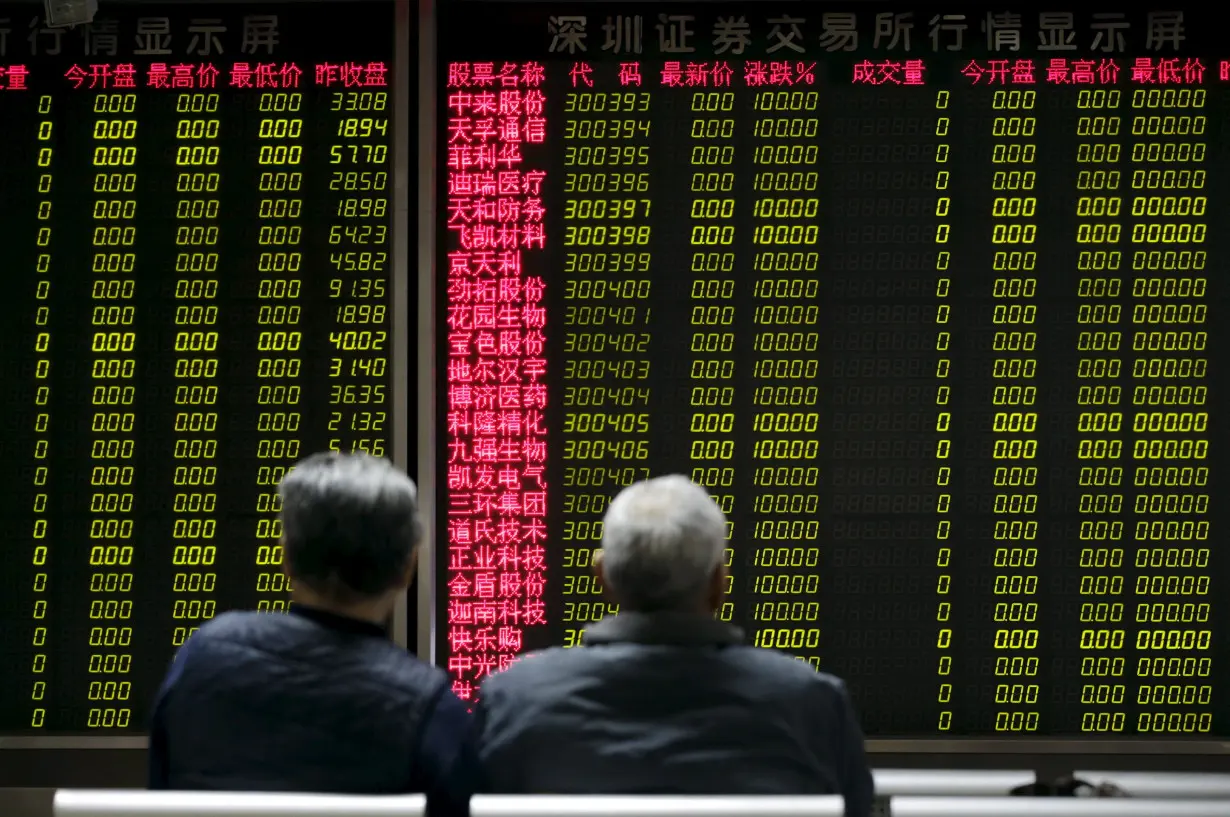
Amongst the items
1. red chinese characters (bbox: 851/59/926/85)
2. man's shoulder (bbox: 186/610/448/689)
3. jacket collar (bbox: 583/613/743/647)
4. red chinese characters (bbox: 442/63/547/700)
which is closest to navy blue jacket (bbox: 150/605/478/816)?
man's shoulder (bbox: 186/610/448/689)

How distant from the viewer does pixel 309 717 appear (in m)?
1.61

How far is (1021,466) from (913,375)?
34cm

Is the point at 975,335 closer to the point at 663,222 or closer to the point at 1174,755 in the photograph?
the point at 663,222

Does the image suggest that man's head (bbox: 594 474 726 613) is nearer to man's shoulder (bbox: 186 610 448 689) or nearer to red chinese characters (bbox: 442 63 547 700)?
man's shoulder (bbox: 186 610 448 689)

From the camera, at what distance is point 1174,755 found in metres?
3.05

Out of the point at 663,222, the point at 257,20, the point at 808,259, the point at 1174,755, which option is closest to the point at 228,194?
the point at 257,20

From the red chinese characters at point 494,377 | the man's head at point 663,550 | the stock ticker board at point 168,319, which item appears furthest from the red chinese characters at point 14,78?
the man's head at point 663,550

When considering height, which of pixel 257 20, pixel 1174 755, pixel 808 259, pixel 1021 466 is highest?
pixel 257 20

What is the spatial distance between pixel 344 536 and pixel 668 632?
460 millimetres

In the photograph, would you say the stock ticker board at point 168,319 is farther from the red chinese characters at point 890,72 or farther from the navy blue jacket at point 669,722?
the navy blue jacket at point 669,722

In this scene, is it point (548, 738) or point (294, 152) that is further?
point (294, 152)

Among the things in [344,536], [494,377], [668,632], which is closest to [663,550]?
[668,632]

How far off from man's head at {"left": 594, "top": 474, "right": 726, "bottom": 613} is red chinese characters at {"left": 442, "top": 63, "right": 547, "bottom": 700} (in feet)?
4.44

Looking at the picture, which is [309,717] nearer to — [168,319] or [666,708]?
[666,708]
